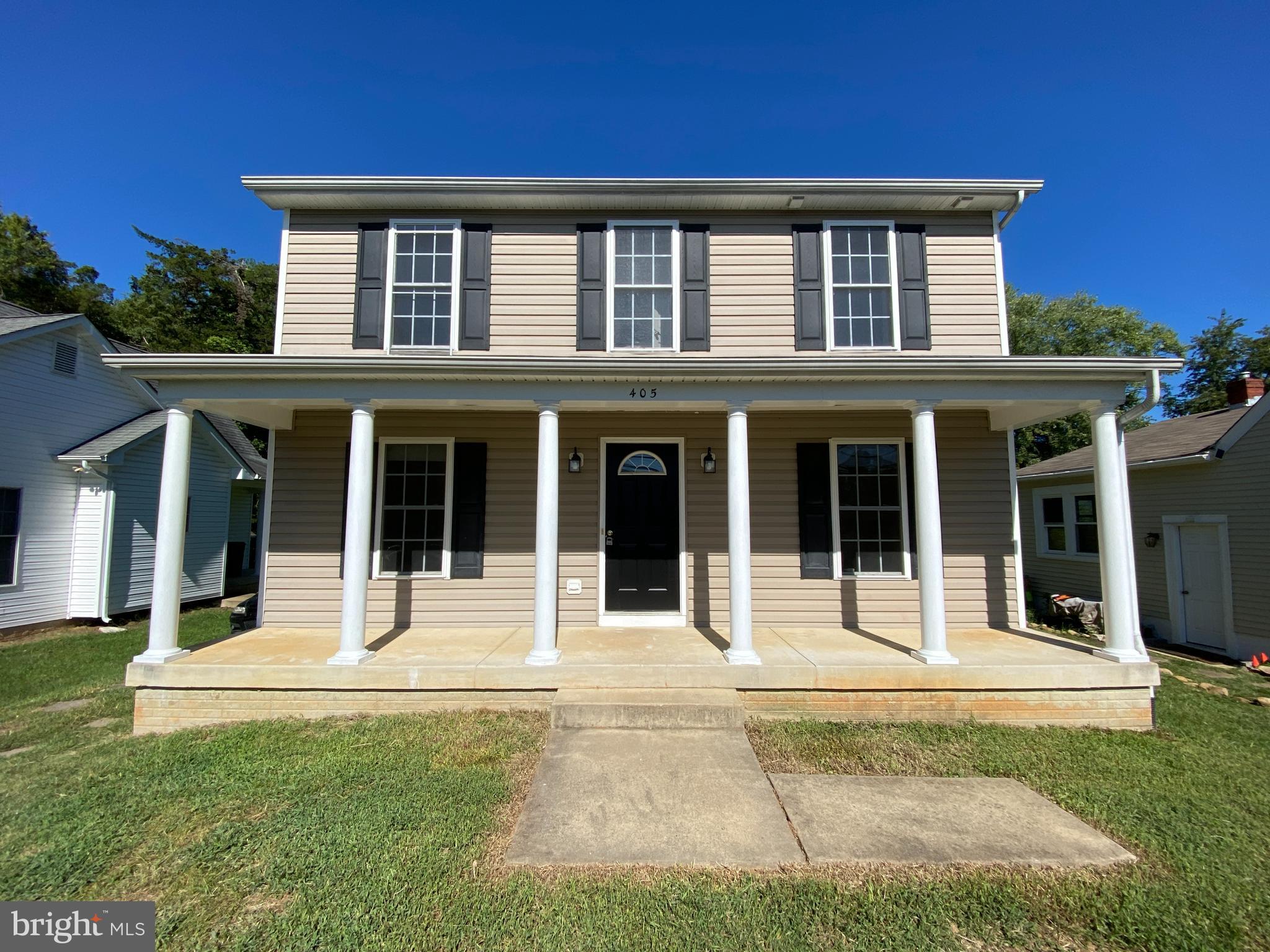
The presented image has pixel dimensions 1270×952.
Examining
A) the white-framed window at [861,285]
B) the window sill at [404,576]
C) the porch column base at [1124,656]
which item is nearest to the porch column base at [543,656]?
the window sill at [404,576]

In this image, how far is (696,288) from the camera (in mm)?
6234

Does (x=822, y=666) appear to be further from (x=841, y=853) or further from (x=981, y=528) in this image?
(x=981, y=528)

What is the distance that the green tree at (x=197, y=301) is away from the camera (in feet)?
59.7

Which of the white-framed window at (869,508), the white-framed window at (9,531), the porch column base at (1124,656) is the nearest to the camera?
the porch column base at (1124,656)

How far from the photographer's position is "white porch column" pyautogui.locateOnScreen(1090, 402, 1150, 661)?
469 centimetres

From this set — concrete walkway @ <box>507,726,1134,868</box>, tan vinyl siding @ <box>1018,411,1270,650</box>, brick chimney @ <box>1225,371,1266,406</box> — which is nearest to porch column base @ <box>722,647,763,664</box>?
concrete walkway @ <box>507,726,1134,868</box>

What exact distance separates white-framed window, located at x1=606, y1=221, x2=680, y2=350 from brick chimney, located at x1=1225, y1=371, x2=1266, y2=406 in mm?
10474

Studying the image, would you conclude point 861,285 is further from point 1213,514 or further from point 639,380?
point 1213,514

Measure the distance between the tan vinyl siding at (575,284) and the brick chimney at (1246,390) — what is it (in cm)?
705

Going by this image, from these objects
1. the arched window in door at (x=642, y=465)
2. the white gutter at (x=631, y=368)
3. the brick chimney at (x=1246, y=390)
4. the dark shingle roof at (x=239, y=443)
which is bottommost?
the arched window in door at (x=642, y=465)

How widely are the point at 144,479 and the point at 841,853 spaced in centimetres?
1247

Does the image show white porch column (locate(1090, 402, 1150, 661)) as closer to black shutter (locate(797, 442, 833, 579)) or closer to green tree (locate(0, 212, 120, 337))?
black shutter (locate(797, 442, 833, 579))

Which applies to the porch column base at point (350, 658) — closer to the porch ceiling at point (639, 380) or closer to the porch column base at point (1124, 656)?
the porch ceiling at point (639, 380)

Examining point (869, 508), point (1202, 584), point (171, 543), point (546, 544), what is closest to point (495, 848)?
point (546, 544)
